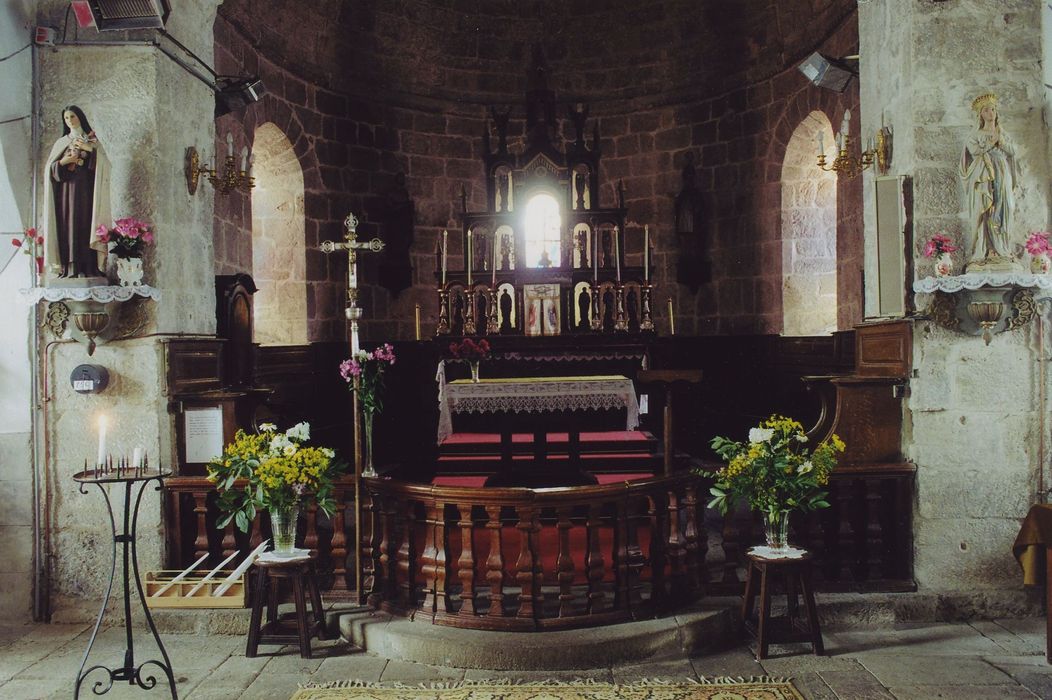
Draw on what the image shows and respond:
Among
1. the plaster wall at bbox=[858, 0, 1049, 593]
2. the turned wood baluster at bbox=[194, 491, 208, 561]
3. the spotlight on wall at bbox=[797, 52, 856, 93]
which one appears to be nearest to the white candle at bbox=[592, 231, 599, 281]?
the spotlight on wall at bbox=[797, 52, 856, 93]

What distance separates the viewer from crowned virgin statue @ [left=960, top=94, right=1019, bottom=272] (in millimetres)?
4801

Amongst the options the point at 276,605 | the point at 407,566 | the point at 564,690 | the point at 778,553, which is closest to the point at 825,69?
the point at 778,553

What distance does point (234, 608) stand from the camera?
4887 mm

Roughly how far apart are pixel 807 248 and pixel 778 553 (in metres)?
5.39

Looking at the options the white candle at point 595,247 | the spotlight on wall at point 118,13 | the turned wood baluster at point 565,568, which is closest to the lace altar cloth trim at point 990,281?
the turned wood baluster at point 565,568

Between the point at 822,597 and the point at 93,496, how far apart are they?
4.30m

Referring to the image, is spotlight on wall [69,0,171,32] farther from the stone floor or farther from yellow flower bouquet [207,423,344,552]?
the stone floor

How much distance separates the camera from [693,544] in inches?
190

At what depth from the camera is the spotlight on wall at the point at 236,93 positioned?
19.5 feet

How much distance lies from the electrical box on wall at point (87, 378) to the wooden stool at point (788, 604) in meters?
Result: 3.80

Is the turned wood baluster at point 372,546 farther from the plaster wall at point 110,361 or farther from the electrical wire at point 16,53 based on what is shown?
the electrical wire at point 16,53

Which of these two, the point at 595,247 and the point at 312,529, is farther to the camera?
the point at 595,247

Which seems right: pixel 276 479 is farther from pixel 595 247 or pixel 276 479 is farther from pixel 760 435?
pixel 595 247

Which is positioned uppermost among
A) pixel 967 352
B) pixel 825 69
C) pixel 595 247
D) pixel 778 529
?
pixel 825 69
